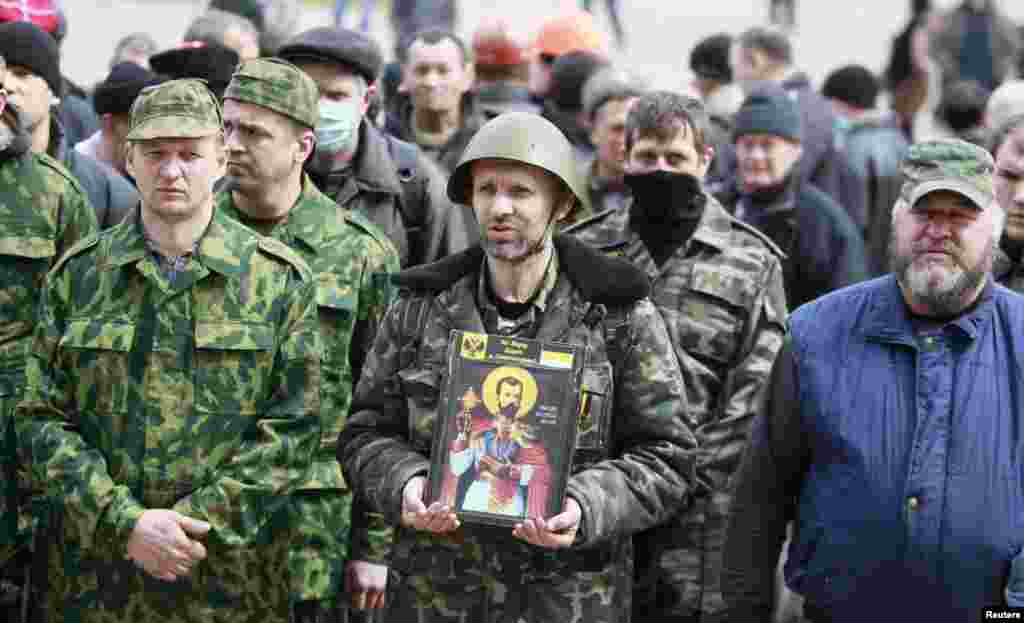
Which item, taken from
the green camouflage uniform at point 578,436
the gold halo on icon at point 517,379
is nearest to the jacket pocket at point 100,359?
the green camouflage uniform at point 578,436

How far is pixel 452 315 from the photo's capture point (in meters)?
5.52

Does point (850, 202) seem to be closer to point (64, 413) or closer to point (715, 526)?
point (715, 526)

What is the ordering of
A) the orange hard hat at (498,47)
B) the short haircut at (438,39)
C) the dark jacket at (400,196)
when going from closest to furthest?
the dark jacket at (400,196), the short haircut at (438,39), the orange hard hat at (498,47)

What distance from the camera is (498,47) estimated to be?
1113cm

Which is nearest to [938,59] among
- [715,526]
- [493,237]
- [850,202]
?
[850,202]

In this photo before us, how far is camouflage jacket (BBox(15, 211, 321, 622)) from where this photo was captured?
570 centimetres

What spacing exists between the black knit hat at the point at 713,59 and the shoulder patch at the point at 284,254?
6698 mm

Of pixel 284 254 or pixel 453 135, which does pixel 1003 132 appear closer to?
pixel 453 135

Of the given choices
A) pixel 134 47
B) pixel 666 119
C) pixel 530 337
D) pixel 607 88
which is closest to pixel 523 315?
pixel 530 337

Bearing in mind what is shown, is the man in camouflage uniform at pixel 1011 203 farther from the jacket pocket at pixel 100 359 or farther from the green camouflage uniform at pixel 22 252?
the green camouflage uniform at pixel 22 252

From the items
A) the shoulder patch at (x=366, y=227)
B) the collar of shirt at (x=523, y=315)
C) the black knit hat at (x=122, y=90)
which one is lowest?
the collar of shirt at (x=523, y=315)

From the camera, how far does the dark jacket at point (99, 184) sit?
7156mm

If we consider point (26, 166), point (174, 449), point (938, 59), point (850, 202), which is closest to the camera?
point (174, 449)

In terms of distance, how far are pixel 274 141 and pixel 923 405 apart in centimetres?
257
